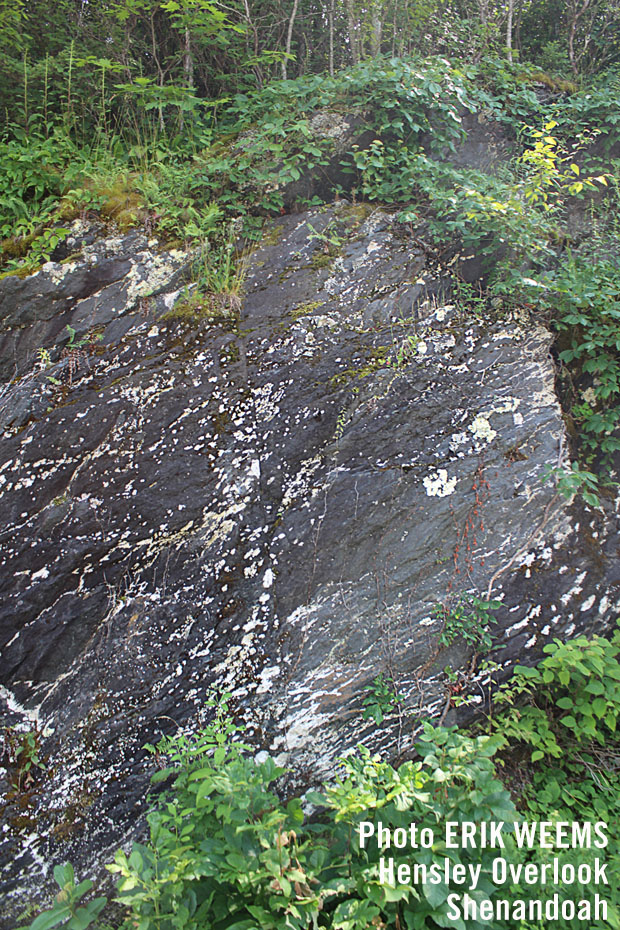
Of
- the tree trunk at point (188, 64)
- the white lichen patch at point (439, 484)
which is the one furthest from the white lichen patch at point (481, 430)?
the tree trunk at point (188, 64)

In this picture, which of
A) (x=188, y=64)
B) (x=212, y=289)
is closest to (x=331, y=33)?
(x=188, y=64)

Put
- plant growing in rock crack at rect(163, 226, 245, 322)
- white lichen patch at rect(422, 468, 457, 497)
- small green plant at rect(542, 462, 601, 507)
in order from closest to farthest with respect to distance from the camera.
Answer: small green plant at rect(542, 462, 601, 507) → white lichen patch at rect(422, 468, 457, 497) → plant growing in rock crack at rect(163, 226, 245, 322)

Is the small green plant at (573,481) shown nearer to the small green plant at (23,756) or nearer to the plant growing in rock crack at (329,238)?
the plant growing in rock crack at (329,238)

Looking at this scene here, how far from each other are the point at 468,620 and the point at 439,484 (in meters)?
0.90

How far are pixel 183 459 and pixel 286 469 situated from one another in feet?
2.34

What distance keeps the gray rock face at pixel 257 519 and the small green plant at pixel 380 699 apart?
0.05 metres

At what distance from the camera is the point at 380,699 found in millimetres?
3240

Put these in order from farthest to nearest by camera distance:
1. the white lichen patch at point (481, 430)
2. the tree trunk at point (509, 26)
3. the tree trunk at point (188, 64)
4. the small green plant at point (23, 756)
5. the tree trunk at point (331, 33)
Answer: the tree trunk at point (509, 26), the tree trunk at point (331, 33), the tree trunk at point (188, 64), the white lichen patch at point (481, 430), the small green plant at point (23, 756)

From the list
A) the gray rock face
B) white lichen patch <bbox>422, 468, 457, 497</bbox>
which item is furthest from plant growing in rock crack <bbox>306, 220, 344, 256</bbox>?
white lichen patch <bbox>422, 468, 457, 497</bbox>

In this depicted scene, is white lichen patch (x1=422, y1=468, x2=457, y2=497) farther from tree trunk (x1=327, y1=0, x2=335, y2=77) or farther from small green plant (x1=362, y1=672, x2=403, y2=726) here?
tree trunk (x1=327, y1=0, x2=335, y2=77)

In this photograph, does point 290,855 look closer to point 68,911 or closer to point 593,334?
point 68,911

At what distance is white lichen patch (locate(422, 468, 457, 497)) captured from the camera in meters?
3.58

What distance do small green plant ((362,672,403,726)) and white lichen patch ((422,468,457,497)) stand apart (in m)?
1.22

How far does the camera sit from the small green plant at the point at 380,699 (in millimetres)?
3189
